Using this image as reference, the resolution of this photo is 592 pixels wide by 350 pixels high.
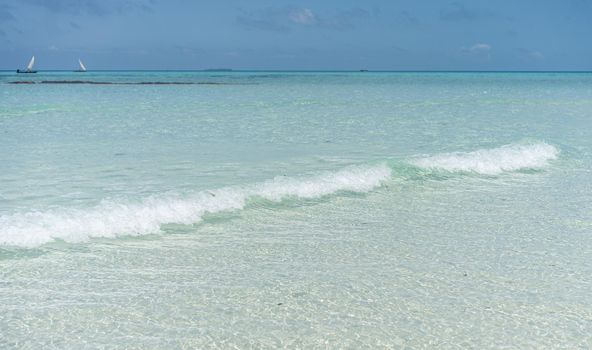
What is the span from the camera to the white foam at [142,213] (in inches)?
253

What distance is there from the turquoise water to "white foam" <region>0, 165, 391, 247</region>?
0.07 ft

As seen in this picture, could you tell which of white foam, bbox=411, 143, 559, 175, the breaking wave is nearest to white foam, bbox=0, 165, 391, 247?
the breaking wave

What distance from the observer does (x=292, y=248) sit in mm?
6277

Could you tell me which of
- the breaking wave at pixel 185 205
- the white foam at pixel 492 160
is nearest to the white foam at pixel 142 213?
the breaking wave at pixel 185 205

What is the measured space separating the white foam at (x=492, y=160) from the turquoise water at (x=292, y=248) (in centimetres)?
5

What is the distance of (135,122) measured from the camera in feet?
63.8

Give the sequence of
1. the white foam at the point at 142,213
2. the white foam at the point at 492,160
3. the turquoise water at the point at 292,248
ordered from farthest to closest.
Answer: the white foam at the point at 492,160
the white foam at the point at 142,213
the turquoise water at the point at 292,248

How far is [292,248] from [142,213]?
2.04m

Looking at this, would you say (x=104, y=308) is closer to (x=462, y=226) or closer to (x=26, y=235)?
(x=26, y=235)

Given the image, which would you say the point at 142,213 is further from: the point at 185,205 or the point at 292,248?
the point at 292,248

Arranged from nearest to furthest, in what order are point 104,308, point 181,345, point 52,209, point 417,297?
point 181,345, point 104,308, point 417,297, point 52,209

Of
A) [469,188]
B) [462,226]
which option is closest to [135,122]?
[469,188]

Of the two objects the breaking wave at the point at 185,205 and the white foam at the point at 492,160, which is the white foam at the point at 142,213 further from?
the white foam at the point at 492,160

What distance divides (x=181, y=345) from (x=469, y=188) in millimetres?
6854
